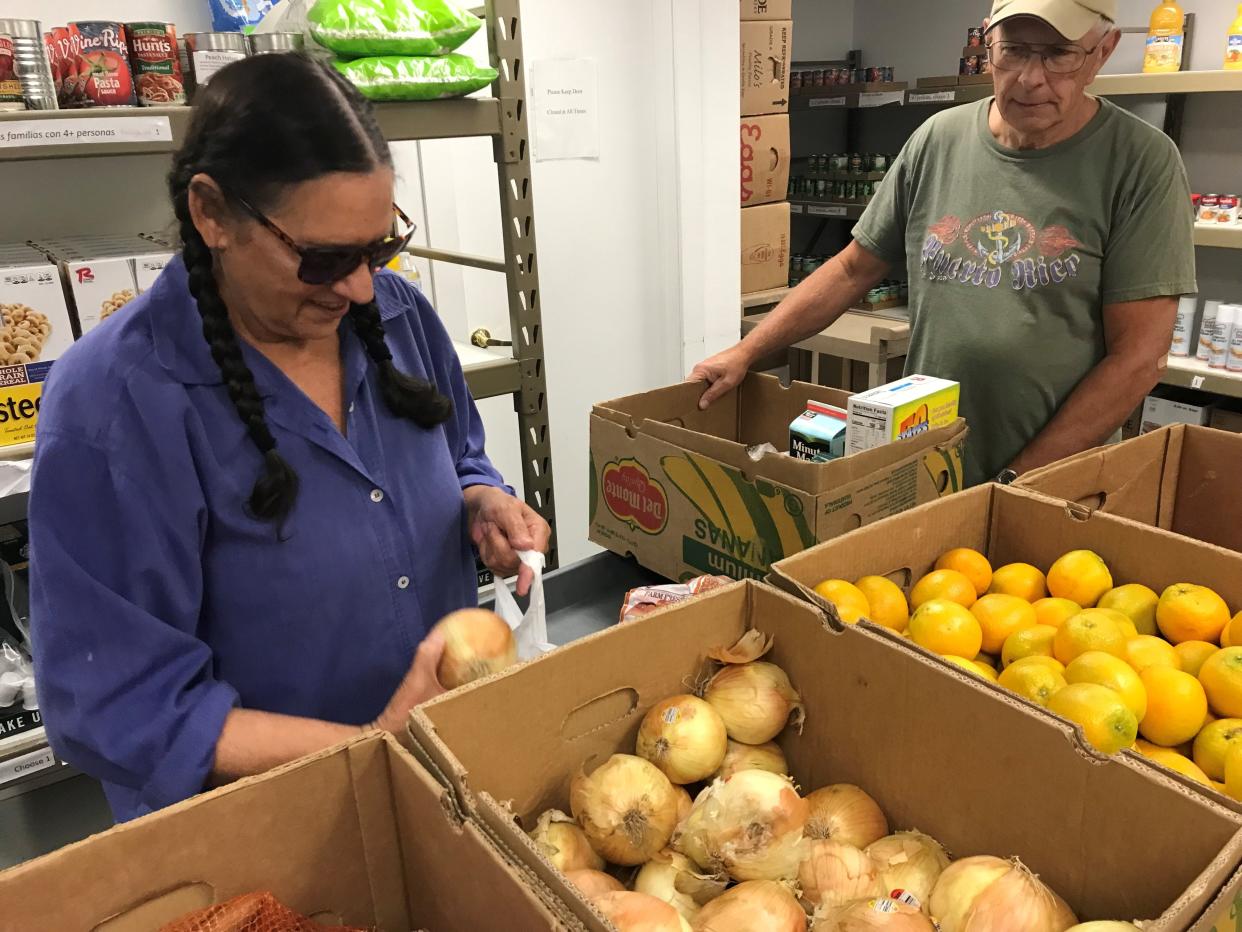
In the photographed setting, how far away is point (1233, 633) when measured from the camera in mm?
1067

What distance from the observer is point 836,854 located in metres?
0.84

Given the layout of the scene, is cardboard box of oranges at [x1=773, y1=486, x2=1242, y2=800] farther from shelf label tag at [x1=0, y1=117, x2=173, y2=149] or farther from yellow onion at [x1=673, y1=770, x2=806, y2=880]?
shelf label tag at [x1=0, y1=117, x2=173, y2=149]

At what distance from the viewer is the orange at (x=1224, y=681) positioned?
38.1 inches

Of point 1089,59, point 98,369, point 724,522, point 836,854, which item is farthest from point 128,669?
point 1089,59

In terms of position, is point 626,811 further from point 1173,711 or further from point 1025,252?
point 1025,252

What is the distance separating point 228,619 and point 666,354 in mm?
2155

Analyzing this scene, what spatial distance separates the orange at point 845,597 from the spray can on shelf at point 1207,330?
281cm

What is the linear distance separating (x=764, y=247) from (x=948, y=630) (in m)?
2.83

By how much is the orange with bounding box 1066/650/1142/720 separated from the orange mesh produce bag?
0.79 meters

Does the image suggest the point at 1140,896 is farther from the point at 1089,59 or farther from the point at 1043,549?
the point at 1089,59

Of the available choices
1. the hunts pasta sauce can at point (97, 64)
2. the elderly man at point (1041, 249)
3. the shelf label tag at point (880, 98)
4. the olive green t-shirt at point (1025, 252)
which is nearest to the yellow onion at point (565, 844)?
the elderly man at point (1041, 249)

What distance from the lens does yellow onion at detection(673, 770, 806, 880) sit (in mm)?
848

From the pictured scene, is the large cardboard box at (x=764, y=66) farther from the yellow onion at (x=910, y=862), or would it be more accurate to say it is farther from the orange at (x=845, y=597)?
the yellow onion at (x=910, y=862)

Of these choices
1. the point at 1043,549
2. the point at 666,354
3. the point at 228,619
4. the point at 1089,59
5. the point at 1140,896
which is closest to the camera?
the point at 1140,896
